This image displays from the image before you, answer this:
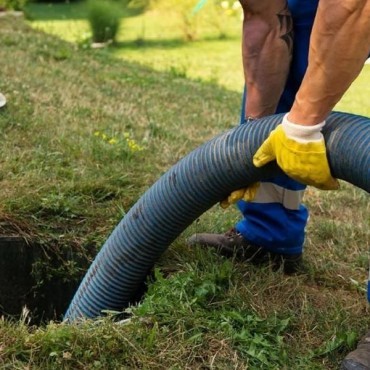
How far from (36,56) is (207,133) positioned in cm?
288

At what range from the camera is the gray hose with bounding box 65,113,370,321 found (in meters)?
2.41

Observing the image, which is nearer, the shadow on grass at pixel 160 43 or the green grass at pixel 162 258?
the green grass at pixel 162 258

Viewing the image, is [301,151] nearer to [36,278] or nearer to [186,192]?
[186,192]

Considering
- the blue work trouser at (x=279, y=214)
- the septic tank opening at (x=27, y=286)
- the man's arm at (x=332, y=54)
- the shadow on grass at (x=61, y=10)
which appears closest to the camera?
the man's arm at (x=332, y=54)

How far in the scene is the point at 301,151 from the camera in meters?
2.37

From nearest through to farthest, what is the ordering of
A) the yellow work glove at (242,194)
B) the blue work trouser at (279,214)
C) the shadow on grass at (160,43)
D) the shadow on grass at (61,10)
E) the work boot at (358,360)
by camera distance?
the work boot at (358,360)
the yellow work glove at (242,194)
the blue work trouser at (279,214)
the shadow on grass at (160,43)
the shadow on grass at (61,10)

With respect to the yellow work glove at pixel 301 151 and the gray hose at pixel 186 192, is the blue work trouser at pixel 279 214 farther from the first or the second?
the yellow work glove at pixel 301 151

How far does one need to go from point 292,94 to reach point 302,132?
0.66m

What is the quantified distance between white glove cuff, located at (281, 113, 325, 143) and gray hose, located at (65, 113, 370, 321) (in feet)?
0.20

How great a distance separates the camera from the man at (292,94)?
2.23 m

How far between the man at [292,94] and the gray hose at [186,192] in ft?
0.25

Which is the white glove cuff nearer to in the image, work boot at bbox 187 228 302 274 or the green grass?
the green grass

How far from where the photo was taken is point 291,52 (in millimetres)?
2916

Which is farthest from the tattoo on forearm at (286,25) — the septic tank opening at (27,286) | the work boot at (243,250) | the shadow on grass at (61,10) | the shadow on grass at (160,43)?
the shadow on grass at (61,10)
